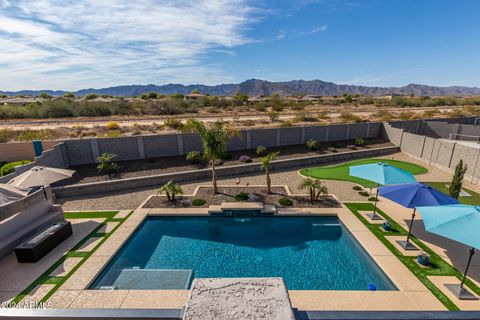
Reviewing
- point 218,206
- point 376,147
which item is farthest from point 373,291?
point 376,147

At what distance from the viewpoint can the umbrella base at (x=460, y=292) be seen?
781 centimetres

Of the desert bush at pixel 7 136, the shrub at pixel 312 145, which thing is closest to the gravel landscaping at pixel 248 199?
the shrub at pixel 312 145

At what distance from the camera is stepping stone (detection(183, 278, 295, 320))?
61.6 inches

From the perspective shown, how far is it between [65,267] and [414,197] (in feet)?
43.6

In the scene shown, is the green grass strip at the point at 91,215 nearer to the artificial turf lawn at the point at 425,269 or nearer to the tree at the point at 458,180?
the artificial turf lawn at the point at 425,269

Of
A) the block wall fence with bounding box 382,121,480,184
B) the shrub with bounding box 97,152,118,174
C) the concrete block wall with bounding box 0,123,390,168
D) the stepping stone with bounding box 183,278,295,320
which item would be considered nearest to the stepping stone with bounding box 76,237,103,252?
the shrub with bounding box 97,152,118,174

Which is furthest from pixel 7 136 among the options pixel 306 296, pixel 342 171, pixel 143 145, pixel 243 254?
pixel 342 171

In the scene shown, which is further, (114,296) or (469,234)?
(114,296)

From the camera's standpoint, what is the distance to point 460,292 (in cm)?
798

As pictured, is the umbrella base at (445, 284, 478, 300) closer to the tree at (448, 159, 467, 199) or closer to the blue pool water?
the blue pool water

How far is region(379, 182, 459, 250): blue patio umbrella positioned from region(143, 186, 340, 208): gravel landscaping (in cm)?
380

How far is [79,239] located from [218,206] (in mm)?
6437

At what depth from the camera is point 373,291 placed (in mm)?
8234

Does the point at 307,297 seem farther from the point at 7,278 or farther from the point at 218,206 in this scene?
the point at 7,278
